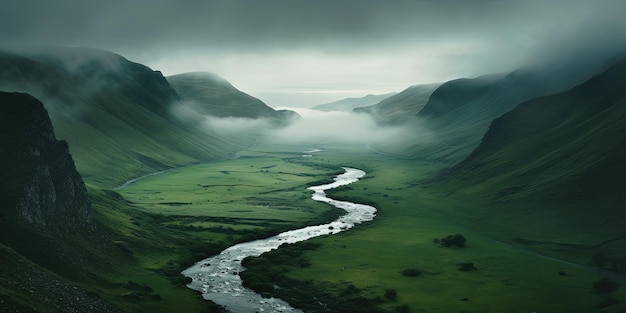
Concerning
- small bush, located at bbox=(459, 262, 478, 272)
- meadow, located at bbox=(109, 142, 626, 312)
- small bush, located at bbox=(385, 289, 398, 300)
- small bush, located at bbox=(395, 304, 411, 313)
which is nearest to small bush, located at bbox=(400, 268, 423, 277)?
meadow, located at bbox=(109, 142, 626, 312)

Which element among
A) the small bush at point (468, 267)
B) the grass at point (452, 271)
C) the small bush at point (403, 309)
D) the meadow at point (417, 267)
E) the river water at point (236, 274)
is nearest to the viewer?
the small bush at point (403, 309)

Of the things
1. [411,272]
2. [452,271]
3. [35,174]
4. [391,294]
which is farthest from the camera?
[452,271]

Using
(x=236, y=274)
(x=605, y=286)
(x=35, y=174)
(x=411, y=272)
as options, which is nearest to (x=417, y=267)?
(x=411, y=272)

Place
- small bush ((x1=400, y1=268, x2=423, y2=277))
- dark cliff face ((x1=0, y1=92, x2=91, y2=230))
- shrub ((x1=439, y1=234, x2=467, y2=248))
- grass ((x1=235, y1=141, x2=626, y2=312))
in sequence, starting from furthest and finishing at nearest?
shrub ((x1=439, y1=234, x2=467, y2=248)), small bush ((x1=400, y1=268, x2=423, y2=277)), dark cliff face ((x1=0, y1=92, x2=91, y2=230)), grass ((x1=235, y1=141, x2=626, y2=312))

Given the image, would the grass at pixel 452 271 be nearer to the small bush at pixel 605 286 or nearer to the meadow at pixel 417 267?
the meadow at pixel 417 267

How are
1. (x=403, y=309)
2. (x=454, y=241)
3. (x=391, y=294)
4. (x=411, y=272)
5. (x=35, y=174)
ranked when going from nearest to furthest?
(x=403, y=309), (x=391, y=294), (x=35, y=174), (x=411, y=272), (x=454, y=241)

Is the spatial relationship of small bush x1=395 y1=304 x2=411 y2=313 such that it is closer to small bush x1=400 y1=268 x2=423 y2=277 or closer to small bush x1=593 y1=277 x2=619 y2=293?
small bush x1=400 y1=268 x2=423 y2=277

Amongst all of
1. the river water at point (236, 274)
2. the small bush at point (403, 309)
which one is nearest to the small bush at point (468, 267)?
the small bush at point (403, 309)

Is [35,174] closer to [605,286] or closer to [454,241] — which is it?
[454,241]

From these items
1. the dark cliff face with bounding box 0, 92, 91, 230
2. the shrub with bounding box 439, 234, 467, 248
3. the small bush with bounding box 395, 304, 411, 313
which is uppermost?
the dark cliff face with bounding box 0, 92, 91, 230

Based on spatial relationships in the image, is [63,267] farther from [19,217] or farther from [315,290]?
[315,290]
